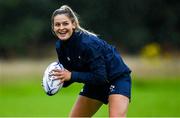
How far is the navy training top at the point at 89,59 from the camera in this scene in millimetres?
7887

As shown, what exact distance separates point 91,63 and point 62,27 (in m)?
0.53

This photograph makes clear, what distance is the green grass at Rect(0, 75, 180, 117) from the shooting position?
15.6 meters

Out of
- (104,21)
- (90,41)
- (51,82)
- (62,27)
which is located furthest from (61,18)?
(104,21)

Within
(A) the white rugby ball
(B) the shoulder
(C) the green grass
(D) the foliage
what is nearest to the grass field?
(C) the green grass

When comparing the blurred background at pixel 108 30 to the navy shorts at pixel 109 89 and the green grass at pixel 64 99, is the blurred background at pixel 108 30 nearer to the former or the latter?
the green grass at pixel 64 99

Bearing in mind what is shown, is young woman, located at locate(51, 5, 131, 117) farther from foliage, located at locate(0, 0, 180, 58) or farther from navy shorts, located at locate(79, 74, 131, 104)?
foliage, located at locate(0, 0, 180, 58)

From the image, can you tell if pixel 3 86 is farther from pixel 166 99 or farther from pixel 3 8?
pixel 3 8

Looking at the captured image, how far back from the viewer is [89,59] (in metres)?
7.90

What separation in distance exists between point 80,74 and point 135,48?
2904cm

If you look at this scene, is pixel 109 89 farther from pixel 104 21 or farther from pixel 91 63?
pixel 104 21

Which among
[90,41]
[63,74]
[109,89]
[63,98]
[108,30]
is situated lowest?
[63,98]

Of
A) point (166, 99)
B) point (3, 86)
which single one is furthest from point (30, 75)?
point (166, 99)

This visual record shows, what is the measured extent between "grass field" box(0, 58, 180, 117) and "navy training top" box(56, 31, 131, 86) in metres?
6.35

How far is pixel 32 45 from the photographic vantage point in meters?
38.5
